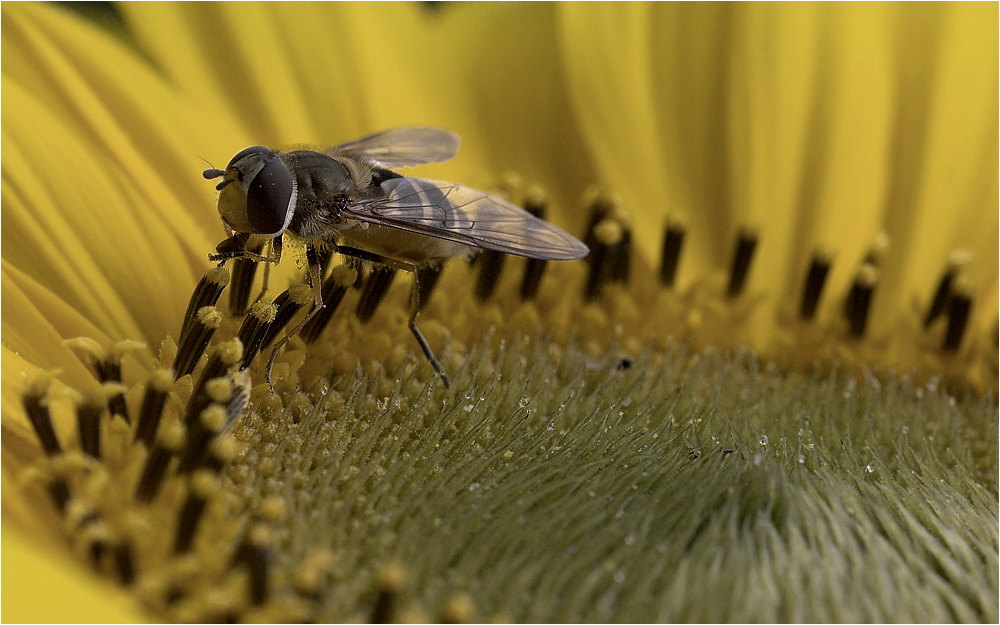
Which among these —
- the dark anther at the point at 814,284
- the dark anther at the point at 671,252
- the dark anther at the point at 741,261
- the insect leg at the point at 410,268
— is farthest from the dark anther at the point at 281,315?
the dark anther at the point at 814,284

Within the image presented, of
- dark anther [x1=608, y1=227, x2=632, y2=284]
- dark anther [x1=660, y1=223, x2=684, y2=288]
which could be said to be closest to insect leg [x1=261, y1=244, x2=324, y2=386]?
dark anther [x1=608, y1=227, x2=632, y2=284]

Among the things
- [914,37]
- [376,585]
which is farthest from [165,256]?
[914,37]

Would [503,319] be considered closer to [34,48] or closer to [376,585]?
[376,585]

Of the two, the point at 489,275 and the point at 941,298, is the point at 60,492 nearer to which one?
the point at 489,275

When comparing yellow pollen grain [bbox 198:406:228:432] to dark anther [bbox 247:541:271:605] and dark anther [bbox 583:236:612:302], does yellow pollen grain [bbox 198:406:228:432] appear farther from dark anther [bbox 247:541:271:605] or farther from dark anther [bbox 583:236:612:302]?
dark anther [bbox 583:236:612:302]

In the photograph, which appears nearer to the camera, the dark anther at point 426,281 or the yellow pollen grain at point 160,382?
the yellow pollen grain at point 160,382

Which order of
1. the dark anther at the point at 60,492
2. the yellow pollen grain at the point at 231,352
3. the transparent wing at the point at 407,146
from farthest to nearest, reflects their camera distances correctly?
1. the transparent wing at the point at 407,146
2. the yellow pollen grain at the point at 231,352
3. the dark anther at the point at 60,492

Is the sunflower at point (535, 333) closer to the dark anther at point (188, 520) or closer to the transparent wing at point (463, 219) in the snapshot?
the dark anther at point (188, 520)
